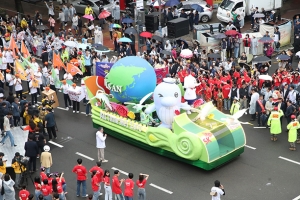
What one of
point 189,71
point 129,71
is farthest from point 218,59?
point 129,71

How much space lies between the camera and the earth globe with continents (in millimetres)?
23391

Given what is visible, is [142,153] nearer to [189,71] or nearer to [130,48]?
[189,71]

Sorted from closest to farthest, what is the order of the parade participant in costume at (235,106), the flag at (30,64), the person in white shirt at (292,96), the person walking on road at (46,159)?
the person walking on road at (46,159) < the parade participant in costume at (235,106) < the person in white shirt at (292,96) < the flag at (30,64)

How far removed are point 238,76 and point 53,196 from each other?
11985 millimetres

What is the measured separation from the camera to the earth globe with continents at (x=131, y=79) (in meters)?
23.4

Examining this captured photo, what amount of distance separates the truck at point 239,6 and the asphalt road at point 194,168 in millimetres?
13541

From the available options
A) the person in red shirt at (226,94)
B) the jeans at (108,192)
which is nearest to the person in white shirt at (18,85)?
the person in red shirt at (226,94)

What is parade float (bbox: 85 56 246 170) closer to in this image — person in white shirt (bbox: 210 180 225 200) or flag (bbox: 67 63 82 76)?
person in white shirt (bbox: 210 180 225 200)

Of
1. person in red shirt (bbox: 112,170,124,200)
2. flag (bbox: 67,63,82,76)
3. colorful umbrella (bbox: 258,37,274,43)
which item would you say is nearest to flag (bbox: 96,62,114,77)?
flag (bbox: 67,63,82,76)

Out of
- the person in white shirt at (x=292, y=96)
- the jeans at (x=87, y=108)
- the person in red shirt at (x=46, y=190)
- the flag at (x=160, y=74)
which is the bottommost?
the jeans at (x=87, y=108)

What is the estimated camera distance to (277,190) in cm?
2055

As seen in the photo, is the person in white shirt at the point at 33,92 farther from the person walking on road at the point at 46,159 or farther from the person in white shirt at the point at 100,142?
the person walking on road at the point at 46,159

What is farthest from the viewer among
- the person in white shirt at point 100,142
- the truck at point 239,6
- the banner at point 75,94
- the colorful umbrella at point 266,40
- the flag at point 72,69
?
the truck at point 239,6

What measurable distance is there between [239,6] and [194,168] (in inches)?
701
